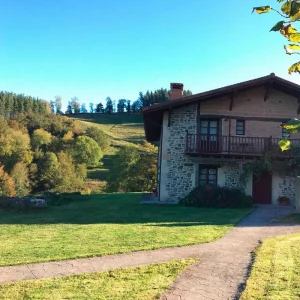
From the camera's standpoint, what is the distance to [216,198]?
15484 millimetres

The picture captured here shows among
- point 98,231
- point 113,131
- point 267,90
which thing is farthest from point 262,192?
point 113,131

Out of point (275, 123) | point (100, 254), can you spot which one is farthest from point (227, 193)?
point (100, 254)

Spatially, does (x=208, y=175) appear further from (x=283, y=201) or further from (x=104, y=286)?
(x=104, y=286)

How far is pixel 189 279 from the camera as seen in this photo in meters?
5.32

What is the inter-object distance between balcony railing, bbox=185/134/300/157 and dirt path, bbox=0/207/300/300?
8933 millimetres

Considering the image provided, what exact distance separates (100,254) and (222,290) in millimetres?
2806

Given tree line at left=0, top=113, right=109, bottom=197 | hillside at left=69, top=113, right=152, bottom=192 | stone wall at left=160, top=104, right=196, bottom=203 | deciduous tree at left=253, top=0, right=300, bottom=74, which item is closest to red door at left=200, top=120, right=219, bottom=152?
stone wall at left=160, top=104, right=196, bottom=203

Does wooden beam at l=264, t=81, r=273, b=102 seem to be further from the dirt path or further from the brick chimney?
the dirt path

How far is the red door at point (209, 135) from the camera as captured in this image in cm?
1728

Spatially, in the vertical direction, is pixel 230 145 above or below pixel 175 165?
above

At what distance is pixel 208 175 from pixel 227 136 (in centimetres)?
225

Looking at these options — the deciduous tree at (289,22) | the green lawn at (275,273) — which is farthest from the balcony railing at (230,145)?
the deciduous tree at (289,22)

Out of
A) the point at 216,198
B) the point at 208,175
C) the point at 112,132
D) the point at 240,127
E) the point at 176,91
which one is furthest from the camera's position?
the point at 112,132

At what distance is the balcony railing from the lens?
16922mm
